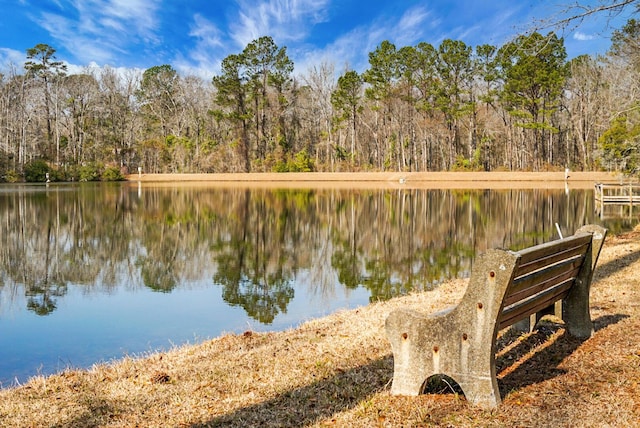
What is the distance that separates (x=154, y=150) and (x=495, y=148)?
46635 mm

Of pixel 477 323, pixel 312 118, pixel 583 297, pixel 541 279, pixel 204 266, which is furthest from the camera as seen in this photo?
pixel 312 118

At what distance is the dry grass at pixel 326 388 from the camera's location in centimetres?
403

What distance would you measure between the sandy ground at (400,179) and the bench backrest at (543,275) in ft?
158

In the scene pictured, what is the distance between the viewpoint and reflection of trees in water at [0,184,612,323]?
11875mm

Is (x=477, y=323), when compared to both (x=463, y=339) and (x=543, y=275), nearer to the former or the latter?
(x=463, y=339)

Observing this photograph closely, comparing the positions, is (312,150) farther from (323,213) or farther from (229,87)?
(323,213)

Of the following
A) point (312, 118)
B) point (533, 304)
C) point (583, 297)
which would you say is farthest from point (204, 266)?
point (312, 118)

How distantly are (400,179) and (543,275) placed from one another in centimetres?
5318

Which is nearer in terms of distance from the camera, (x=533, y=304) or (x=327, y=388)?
(x=533, y=304)

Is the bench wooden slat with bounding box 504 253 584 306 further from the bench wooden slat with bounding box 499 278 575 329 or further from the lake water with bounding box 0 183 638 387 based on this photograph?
the lake water with bounding box 0 183 638 387

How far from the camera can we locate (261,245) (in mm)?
17125

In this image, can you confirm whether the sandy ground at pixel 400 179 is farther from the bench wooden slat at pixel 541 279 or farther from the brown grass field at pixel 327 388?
the bench wooden slat at pixel 541 279

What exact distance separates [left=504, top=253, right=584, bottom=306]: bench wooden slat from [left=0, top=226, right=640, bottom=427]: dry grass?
79 centimetres

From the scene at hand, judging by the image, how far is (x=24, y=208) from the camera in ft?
96.1
